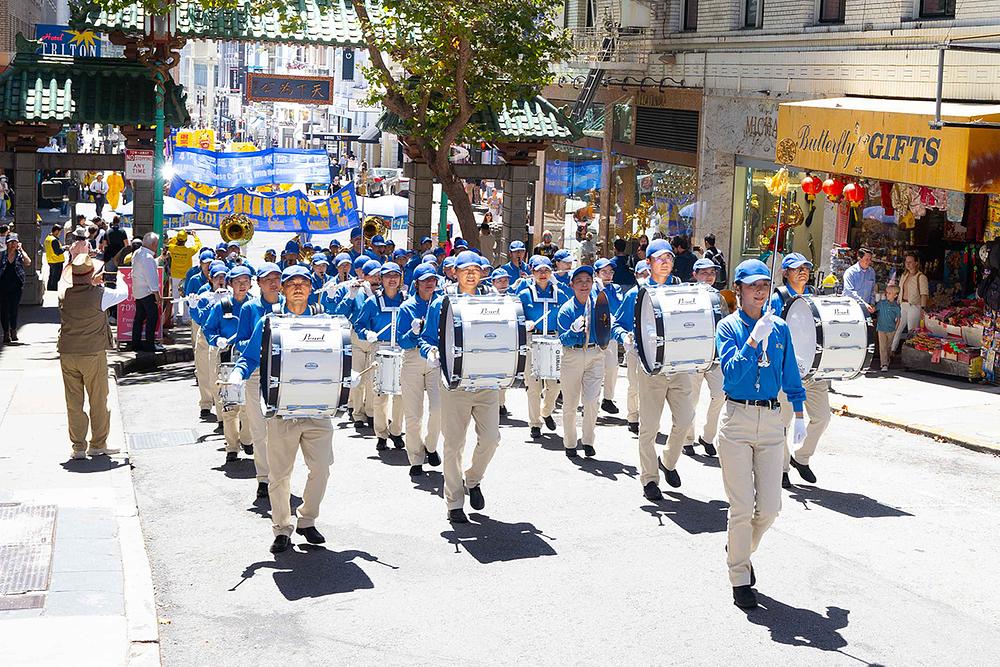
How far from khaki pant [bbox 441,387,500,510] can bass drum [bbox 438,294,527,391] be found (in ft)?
0.57

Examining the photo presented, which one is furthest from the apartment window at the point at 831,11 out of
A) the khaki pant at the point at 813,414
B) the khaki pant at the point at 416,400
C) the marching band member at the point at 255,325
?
the marching band member at the point at 255,325

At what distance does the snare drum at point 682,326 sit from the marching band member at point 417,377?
93.2 inches

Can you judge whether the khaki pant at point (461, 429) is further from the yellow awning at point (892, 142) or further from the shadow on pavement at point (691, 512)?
the yellow awning at point (892, 142)

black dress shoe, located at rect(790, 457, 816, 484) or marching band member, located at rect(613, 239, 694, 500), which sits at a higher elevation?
marching band member, located at rect(613, 239, 694, 500)

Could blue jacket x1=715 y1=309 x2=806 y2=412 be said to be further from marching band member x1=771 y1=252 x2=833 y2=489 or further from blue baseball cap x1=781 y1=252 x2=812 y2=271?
marching band member x1=771 y1=252 x2=833 y2=489

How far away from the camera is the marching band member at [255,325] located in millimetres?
11406

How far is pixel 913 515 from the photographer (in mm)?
11320

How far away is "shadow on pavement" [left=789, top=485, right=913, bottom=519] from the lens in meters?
11.4

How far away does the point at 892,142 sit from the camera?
18609 mm

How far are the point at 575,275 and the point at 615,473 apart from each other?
7.03 feet

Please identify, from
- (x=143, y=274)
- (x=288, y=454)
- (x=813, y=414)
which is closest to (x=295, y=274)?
(x=288, y=454)

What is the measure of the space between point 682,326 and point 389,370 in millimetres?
3057

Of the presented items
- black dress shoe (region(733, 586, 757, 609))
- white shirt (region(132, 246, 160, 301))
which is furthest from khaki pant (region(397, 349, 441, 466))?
white shirt (region(132, 246, 160, 301))

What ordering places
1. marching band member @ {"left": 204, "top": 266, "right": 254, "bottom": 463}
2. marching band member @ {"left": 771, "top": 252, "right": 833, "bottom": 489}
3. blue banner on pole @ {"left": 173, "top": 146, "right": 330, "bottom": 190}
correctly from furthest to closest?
blue banner on pole @ {"left": 173, "top": 146, "right": 330, "bottom": 190} → marching band member @ {"left": 204, "top": 266, "right": 254, "bottom": 463} → marching band member @ {"left": 771, "top": 252, "right": 833, "bottom": 489}
